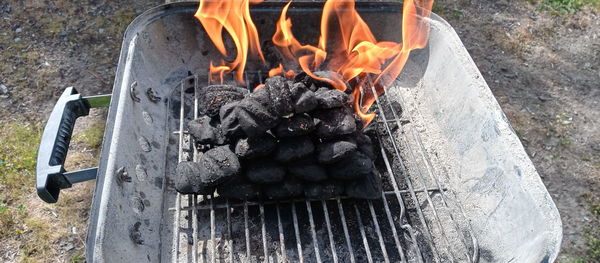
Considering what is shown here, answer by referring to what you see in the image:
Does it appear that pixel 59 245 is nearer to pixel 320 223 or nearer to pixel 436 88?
pixel 320 223

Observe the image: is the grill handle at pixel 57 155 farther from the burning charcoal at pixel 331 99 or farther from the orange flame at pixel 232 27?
the burning charcoal at pixel 331 99

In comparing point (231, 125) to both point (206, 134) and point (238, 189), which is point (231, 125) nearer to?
point (206, 134)

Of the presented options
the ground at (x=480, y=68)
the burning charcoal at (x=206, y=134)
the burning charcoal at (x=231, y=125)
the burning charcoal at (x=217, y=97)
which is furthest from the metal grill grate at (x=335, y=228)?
the ground at (x=480, y=68)

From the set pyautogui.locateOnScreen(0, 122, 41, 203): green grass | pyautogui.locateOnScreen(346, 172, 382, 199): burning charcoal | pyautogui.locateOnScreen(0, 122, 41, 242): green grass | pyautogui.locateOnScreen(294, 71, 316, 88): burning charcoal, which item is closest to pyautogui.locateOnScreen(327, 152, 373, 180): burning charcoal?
pyautogui.locateOnScreen(346, 172, 382, 199): burning charcoal

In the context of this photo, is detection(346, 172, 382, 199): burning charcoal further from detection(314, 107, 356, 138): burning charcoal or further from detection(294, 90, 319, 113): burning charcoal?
→ detection(294, 90, 319, 113): burning charcoal

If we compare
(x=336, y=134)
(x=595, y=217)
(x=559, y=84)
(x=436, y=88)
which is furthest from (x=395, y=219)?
(x=559, y=84)

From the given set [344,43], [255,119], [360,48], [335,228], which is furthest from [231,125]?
[344,43]
